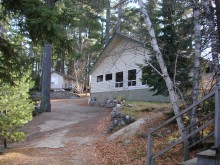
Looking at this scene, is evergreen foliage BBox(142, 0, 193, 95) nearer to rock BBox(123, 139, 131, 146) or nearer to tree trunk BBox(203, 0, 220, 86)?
tree trunk BBox(203, 0, 220, 86)

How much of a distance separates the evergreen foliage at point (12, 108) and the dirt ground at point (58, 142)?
849 millimetres

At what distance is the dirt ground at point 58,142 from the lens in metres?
9.55

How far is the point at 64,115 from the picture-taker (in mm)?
21453

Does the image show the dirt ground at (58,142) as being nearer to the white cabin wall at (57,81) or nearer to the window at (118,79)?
the window at (118,79)

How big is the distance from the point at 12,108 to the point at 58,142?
9.65ft

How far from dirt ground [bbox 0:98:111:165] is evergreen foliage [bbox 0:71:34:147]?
33.4 inches

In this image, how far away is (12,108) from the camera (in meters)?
11.1

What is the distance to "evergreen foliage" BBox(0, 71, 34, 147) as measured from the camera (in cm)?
1098

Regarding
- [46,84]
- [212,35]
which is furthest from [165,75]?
[46,84]

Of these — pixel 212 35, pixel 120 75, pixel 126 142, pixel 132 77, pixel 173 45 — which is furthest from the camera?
pixel 120 75

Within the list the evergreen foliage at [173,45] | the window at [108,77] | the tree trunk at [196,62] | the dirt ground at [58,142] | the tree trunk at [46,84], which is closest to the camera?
the tree trunk at [196,62]

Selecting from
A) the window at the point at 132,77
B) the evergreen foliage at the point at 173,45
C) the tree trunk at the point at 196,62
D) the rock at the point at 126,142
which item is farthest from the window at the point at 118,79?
the tree trunk at the point at 196,62

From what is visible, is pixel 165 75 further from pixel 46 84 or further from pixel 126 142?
pixel 46 84

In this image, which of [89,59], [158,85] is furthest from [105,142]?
[89,59]
